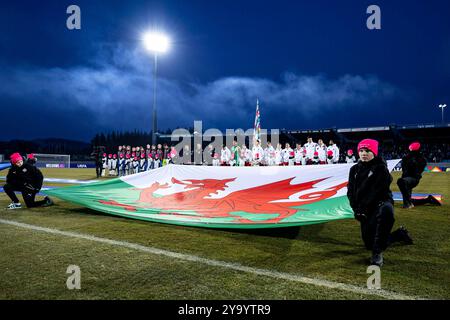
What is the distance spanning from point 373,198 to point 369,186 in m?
0.14

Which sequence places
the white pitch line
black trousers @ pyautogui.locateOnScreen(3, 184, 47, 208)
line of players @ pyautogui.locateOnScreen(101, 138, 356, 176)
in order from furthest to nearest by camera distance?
1. line of players @ pyautogui.locateOnScreen(101, 138, 356, 176)
2. black trousers @ pyautogui.locateOnScreen(3, 184, 47, 208)
3. the white pitch line

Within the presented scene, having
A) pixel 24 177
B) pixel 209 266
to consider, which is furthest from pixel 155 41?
pixel 209 266

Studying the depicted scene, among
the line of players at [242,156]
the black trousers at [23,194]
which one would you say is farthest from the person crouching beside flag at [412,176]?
the line of players at [242,156]

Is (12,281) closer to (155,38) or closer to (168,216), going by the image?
(168,216)

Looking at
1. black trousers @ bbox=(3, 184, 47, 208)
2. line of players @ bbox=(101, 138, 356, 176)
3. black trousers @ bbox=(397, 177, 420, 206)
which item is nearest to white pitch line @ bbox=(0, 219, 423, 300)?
black trousers @ bbox=(3, 184, 47, 208)

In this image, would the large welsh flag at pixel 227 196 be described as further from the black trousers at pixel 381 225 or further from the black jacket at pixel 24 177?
the black jacket at pixel 24 177

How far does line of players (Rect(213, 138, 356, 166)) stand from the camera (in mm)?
17234

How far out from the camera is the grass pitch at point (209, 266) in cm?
256

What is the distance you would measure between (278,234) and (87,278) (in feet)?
9.13

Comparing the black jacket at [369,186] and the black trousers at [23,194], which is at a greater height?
the black jacket at [369,186]

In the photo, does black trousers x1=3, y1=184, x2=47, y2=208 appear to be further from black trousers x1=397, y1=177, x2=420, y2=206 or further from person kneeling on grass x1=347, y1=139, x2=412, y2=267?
black trousers x1=397, y1=177, x2=420, y2=206

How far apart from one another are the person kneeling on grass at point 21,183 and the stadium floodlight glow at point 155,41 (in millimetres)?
13552

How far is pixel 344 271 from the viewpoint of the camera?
120 inches

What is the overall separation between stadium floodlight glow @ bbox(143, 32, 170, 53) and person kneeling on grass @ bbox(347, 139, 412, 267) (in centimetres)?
1783
